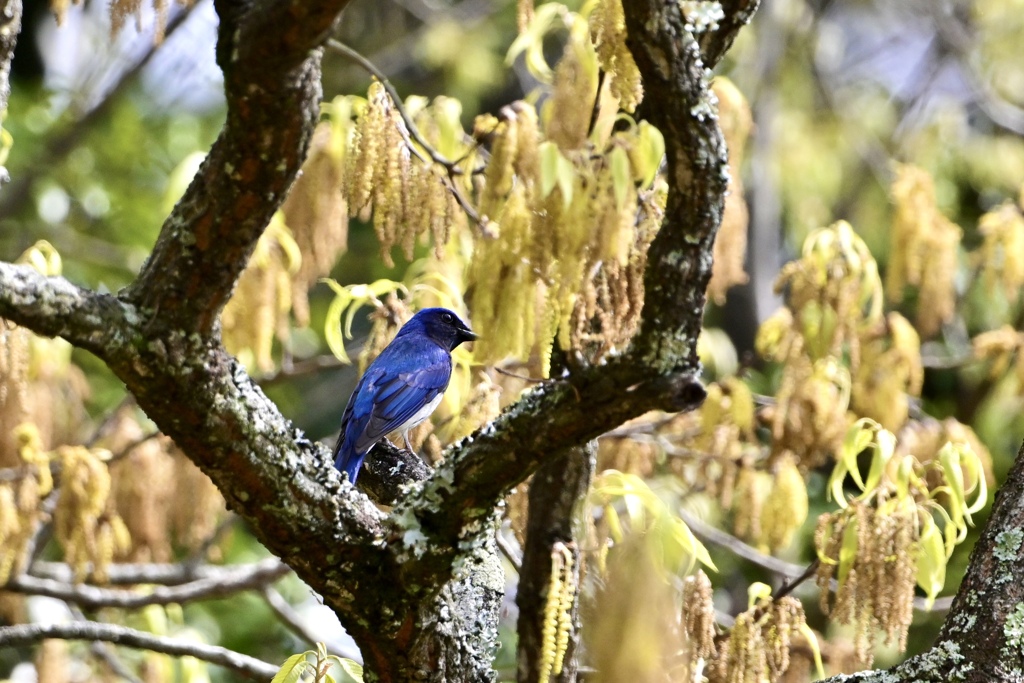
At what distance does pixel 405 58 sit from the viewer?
11.5m

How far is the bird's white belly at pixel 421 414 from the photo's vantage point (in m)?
5.09

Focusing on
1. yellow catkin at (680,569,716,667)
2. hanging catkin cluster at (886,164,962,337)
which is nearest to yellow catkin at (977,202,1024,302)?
hanging catkin cluster at (886,164,962,337)

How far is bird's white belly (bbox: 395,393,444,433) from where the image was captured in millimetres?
5087

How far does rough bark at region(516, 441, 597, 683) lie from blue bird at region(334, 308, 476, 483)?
3.73ft

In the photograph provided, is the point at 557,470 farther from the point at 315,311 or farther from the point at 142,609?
the point at 315,311

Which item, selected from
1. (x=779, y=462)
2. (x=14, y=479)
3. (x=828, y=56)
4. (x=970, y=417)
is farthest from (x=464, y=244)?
(x=828, y=56)

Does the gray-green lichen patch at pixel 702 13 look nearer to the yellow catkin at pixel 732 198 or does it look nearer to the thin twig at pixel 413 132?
the thin twig at pixel 413 132

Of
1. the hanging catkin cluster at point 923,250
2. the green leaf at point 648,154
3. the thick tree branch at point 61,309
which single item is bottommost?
the thick tree branch at point 61,309

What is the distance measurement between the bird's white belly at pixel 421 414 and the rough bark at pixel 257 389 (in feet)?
6.59

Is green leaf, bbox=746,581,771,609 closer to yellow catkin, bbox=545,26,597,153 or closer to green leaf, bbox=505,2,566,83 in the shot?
yellow catkin, bbox=545,26,597,153

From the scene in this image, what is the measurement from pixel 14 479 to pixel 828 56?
30.3 feet

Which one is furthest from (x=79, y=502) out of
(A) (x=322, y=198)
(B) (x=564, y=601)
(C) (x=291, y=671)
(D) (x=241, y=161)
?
(D) (x=241, y=161)

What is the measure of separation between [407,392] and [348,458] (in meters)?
0.87

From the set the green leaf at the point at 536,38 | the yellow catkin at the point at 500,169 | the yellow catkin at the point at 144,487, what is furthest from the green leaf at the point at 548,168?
the yellow catkin at the point at 144,487
